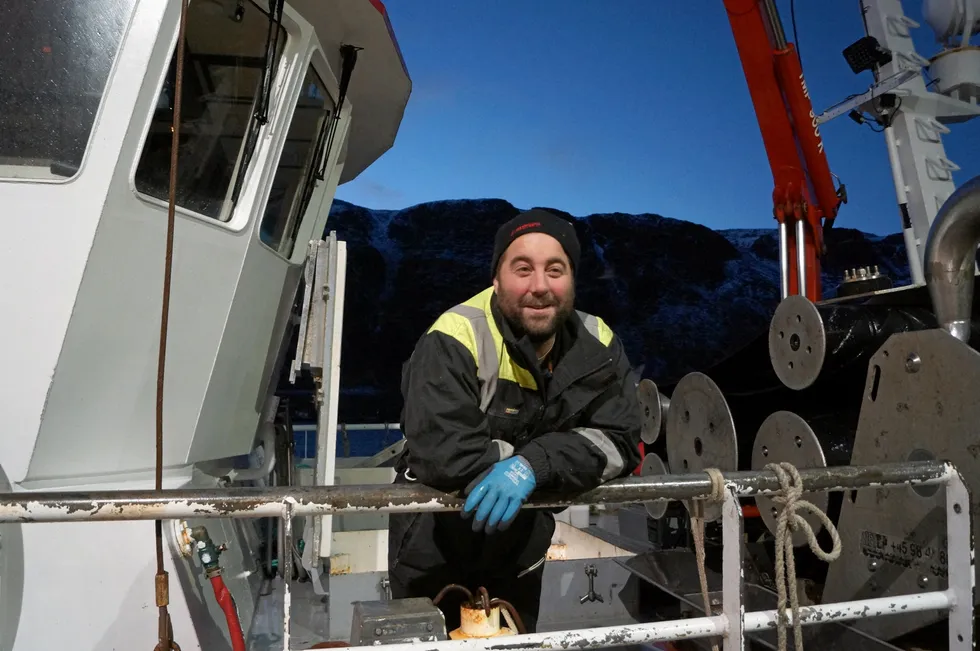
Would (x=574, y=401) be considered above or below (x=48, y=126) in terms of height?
below

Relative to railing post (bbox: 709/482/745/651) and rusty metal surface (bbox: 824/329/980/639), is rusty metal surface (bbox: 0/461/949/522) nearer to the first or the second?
railing post (bbox: 709/482/745/651)

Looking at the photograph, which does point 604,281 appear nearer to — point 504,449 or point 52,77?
point 52,77

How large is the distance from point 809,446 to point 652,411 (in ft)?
5.19

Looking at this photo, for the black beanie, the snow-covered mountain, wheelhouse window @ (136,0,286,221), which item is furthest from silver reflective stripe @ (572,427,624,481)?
the snow-covered mountain

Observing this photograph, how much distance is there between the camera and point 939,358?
2.53 m

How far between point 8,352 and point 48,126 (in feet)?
2.72

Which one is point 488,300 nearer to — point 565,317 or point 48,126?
point 565,317

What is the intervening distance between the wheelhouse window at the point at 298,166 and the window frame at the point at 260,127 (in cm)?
18

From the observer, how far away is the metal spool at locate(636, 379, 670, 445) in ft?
15.8

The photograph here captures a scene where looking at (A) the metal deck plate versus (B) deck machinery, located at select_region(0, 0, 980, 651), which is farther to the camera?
(A) the metal deck plate

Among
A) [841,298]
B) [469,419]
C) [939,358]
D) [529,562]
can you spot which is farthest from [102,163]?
[841,298]

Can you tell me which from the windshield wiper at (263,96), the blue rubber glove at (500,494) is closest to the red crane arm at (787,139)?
the windshield wiper at (263,96)

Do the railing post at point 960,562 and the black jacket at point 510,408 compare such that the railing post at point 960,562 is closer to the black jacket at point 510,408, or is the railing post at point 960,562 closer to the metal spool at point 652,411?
the black jacket at point 510,408

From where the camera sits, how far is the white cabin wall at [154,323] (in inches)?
93.1
